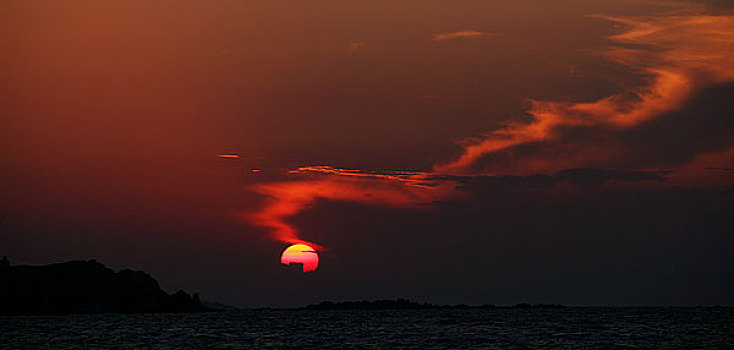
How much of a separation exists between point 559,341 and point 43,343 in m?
62.0

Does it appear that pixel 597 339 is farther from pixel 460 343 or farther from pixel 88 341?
pixel 88 341

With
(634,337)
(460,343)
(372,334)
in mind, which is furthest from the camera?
(372,334)

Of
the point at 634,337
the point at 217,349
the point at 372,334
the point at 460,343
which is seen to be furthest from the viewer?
the point at 372,334

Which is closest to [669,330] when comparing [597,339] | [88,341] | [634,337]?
[634,337]

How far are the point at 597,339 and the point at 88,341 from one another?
62.7 metres

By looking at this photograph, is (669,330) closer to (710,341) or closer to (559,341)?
(710,341)

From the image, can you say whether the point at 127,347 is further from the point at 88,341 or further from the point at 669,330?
the point at 669,330

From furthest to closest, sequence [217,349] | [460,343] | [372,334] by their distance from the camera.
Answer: [372,334]
[460,343]
[217,349]

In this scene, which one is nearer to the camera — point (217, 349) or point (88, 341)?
point (217, 349)

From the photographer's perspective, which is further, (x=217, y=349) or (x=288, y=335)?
(x=288, y=335)

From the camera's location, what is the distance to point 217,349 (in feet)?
330

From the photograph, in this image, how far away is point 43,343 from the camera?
113m

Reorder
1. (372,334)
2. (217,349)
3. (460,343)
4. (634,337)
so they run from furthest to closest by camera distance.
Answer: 1. (372,334)
2. (634,337)
3. (460,343)
4. (217,349)

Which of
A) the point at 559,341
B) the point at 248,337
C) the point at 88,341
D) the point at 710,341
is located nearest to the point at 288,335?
the point at 248,337
